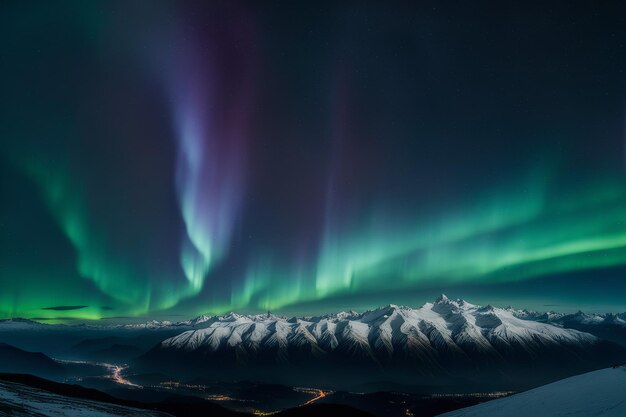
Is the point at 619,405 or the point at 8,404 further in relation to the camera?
the point at 8,404

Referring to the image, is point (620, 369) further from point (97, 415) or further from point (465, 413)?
point (97, 415)

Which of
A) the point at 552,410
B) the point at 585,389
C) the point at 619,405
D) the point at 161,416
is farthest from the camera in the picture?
the point at 161,416

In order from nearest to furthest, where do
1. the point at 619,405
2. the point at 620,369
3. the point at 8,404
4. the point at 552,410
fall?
the point at 619,405 < the point at 552,410 < the point at 620,369 < the point at 8,404

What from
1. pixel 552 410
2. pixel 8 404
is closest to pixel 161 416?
pixel 8 404

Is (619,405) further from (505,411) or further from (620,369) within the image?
(620,369)

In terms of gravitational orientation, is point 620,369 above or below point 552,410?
above

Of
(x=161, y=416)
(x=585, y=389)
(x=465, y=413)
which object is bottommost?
(x=161, y=416)

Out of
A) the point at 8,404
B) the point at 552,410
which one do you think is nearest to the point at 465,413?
the point at 552,410
